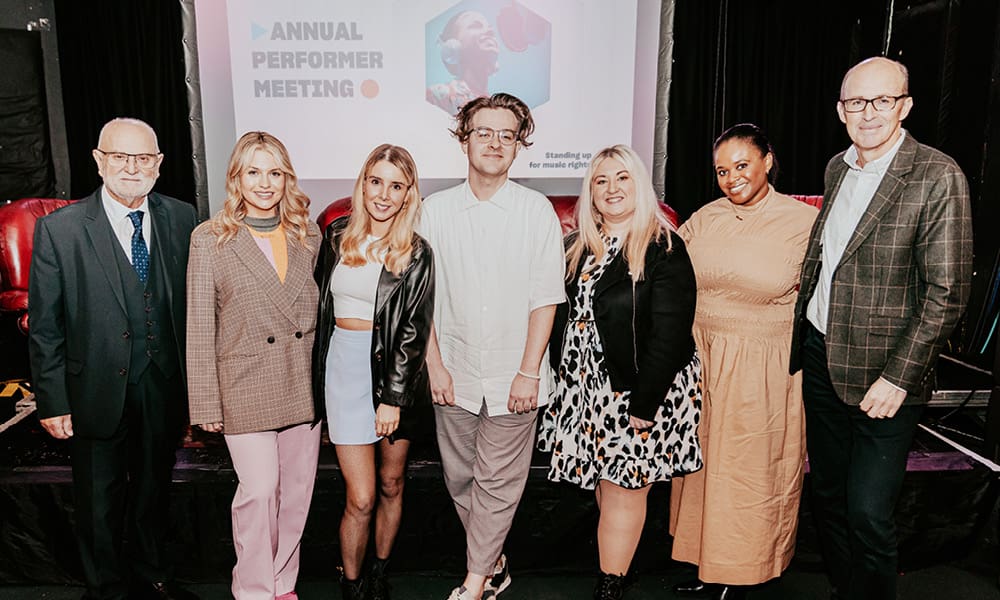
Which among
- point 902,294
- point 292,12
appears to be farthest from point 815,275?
point 292,12

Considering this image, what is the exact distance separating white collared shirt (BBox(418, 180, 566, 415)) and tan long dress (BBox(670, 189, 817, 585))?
1.68 feet

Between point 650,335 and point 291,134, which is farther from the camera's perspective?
point 291,134

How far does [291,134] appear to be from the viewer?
4582 millimetres

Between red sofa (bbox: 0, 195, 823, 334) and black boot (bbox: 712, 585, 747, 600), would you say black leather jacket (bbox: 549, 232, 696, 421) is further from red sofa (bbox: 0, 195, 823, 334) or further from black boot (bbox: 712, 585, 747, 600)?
red sofa (bbox: 0, 195, 823, 334)

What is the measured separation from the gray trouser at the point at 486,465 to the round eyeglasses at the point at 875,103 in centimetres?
125

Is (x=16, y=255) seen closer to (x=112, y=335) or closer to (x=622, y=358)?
(x=112, y=335)

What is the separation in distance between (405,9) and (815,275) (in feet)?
11.8

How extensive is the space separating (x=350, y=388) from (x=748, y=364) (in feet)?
3.98

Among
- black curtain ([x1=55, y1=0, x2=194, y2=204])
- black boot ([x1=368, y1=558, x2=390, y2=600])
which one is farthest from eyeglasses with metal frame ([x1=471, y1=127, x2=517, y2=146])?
black curtain ([x1=55, y1=0, x2=194, y2=204])

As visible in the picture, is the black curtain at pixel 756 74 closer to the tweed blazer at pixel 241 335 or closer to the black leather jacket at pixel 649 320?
the black leather jacket at pixel 649 320

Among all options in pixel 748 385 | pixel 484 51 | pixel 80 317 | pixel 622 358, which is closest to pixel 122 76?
pixel 484 51

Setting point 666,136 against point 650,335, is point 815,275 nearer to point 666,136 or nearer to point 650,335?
point 650,335

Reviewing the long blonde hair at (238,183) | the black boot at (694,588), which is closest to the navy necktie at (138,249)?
the long blonde hair at (238,183)

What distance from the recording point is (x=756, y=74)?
206 inches
